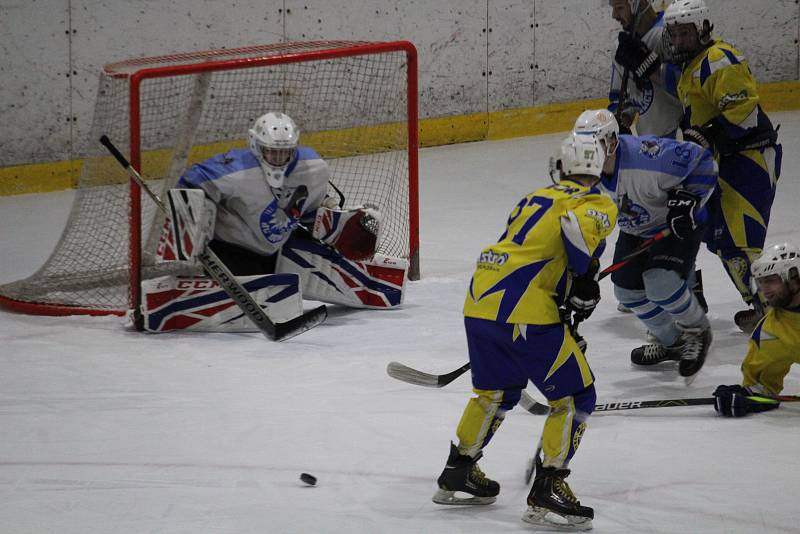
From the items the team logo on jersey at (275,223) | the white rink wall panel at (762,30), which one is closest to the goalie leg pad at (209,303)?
the team logo on jersey at (275,223)

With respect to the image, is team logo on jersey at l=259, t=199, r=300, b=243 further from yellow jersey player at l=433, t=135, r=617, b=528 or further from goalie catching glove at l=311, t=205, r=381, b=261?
yellow jersey player at l=433, t=135, r=617, b=528

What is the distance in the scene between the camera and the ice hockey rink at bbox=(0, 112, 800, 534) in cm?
335

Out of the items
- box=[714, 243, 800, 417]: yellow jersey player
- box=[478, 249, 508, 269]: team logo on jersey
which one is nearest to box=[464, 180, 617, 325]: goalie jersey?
box=[478, 249, 508, 269]: team logo on jersey

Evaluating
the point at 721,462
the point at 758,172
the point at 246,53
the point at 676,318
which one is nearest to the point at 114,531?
the point at 721,462

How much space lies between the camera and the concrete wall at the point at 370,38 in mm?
7648

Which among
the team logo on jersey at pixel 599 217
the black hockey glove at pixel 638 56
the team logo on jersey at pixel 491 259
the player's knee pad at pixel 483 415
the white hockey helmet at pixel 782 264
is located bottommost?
the player's knee pad at pixel 483 415

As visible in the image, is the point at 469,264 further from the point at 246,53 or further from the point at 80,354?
the point at 80,354

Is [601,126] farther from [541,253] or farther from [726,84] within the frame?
[726,84]

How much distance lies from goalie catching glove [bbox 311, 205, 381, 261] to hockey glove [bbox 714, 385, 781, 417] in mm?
1955

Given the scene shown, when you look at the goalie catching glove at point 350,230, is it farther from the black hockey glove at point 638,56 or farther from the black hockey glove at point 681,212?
the black hockey glove at point 681,212

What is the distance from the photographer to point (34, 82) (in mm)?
7641

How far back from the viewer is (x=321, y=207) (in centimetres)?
551

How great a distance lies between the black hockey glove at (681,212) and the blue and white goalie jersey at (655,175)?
45 mm

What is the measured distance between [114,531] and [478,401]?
950 millimetres
